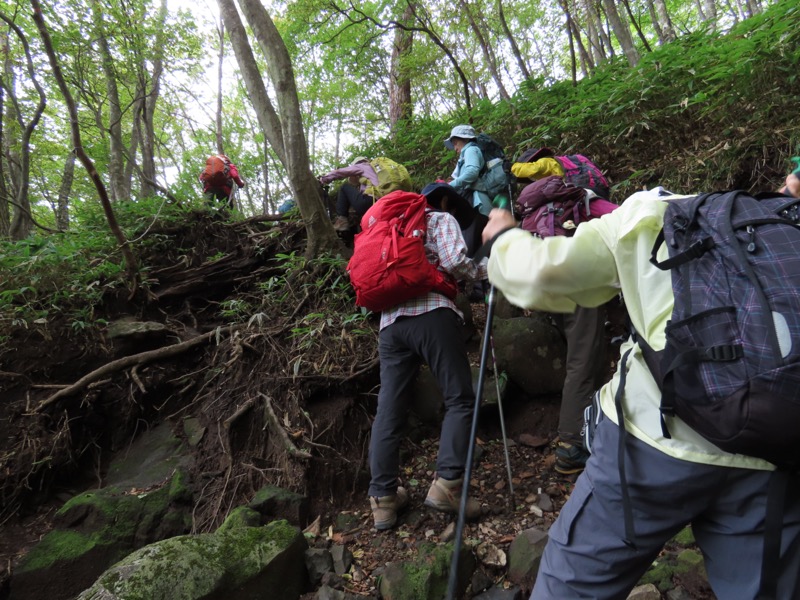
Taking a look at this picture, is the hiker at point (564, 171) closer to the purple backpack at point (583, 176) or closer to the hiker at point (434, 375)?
the purple backpack at point (583, 176)

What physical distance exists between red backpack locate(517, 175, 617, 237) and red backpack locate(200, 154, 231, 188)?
633 centimetres

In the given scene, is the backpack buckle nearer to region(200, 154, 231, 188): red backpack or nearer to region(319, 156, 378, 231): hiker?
region(319, 156, 378, 231): hiker

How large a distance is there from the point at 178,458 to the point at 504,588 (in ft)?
10.5

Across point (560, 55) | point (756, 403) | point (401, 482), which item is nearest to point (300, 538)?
point (401, 482)

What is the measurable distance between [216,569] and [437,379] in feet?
5.74

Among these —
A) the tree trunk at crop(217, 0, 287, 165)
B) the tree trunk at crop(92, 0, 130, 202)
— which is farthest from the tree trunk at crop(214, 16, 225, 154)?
the tree trunk at crop(217, 0, 287, 165)

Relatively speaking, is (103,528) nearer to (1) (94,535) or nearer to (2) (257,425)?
(1) (94,535)

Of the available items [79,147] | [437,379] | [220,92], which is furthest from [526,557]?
[220,92]

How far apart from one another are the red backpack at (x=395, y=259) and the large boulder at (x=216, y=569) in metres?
1.68

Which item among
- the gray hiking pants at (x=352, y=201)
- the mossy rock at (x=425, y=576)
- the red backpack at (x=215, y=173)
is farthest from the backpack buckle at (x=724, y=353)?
the red backpack at (x=215, y=173)

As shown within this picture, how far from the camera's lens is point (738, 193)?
A: 4.48 feet

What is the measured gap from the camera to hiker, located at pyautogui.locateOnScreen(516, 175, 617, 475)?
3326mm

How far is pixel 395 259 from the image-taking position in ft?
9.71

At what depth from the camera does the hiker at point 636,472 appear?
52.9 inches
